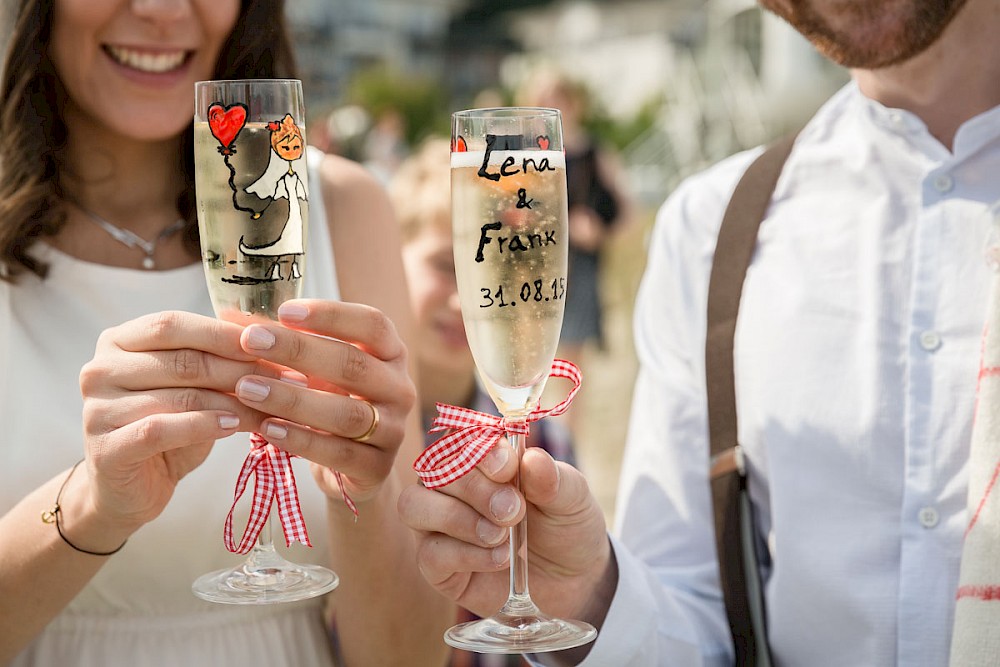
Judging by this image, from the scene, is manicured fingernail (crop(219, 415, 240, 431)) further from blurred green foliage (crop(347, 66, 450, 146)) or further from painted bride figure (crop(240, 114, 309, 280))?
blurred green foliage (crop(347, 66, 450, 146))

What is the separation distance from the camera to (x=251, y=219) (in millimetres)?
1970

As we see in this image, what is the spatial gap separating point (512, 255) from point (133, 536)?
982 mm

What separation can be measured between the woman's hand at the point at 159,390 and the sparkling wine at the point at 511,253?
37 centimetres

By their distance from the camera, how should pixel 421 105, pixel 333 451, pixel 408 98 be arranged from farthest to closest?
pixel 421 105, pixel 408 98, pixel 333 451

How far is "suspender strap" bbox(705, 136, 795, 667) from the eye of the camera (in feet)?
7.74

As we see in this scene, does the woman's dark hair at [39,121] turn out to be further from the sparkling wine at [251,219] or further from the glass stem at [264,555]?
the glass stem at [264,555]

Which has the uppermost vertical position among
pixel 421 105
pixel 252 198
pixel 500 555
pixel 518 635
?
pixel 421 105

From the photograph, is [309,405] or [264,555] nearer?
[309,405]

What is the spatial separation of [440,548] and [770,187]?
112cm

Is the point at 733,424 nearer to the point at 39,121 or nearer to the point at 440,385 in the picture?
the point at 39,121

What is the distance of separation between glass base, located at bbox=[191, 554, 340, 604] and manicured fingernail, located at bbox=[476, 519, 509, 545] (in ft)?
1.00

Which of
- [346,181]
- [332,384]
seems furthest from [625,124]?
[332,384]

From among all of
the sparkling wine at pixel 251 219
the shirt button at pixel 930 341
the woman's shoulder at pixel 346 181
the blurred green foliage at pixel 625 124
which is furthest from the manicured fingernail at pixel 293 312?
the blurred green foliage at pixel 625 124

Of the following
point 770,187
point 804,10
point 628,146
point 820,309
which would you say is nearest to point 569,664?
point 820,309
